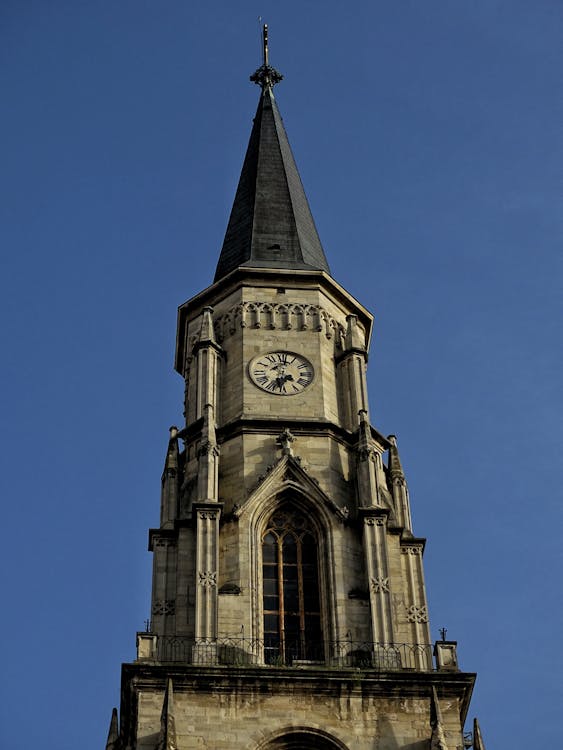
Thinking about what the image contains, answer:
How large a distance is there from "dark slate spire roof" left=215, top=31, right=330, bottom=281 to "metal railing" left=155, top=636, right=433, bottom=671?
14.6 meters

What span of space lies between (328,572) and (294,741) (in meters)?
6.16

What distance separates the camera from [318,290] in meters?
53.9

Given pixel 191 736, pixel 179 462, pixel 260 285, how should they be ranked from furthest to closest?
pixel 260 285, pixel 179 462, pixel 191 736

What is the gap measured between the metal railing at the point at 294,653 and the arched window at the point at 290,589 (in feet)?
0.12

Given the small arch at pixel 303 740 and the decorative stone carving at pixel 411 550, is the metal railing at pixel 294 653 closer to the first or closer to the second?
the small arch at pixel 303 740

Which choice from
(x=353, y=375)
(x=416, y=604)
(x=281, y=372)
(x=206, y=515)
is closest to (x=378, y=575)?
(x=416, y=604)

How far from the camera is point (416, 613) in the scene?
1806 inches

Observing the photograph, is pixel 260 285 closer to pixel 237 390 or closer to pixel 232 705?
pixel 237 390

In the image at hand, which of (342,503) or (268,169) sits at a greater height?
(268,169)

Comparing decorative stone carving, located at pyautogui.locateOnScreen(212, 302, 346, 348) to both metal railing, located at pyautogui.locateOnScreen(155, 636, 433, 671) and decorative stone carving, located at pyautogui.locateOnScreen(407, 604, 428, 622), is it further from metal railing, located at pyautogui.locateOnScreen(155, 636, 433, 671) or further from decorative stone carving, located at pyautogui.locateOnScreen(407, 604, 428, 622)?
metal railing, located at pyautogui.locateOnScreen(155, 636, 433, 671)

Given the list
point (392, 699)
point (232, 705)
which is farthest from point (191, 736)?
point (392, 699)

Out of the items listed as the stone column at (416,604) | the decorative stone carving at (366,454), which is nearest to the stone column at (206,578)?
the decorative stone carving at (366,454)

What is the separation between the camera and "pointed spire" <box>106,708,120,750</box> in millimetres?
43938

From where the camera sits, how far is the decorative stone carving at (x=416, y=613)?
45.7m
